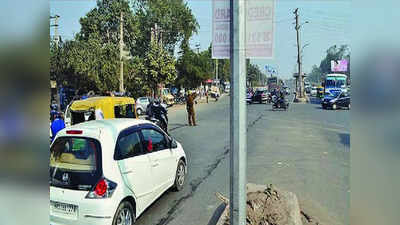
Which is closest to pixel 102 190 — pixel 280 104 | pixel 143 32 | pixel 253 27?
pixel 253 27

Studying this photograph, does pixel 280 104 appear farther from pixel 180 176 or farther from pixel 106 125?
pixel 106 125

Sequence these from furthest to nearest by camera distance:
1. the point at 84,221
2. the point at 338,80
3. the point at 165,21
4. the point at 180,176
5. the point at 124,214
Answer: the point at 165,21 < the point at 180,176 < the point at 124,214 < the point at 84,221 < the point at 338,80

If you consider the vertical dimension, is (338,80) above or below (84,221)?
above

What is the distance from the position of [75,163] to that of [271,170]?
13.4 feet

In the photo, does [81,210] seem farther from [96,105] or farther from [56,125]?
[96,105]

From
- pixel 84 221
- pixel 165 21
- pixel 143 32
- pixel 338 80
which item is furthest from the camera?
pixel 143 32

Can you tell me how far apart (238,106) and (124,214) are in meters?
2.12

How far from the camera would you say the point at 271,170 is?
6.58m

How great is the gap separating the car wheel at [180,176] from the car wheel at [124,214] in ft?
5.27

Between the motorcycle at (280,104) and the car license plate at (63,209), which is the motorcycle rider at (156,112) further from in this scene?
the motorcycle at (280,104)

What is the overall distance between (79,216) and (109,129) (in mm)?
987

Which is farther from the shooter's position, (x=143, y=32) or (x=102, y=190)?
(x=143, y=32)

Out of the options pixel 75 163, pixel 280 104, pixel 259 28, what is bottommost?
pixel 280 104

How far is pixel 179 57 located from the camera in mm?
7273
